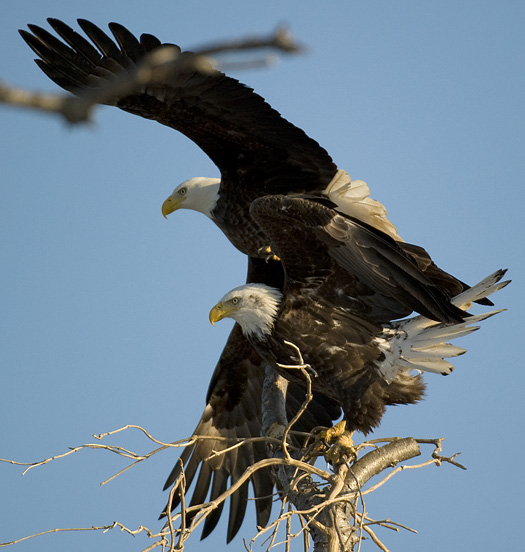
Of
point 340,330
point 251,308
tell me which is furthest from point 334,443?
point 251,308

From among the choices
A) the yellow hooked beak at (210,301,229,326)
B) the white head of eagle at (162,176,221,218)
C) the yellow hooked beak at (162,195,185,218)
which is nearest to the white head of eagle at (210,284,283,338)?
the yellow hooked beak at (210,301,229,326)

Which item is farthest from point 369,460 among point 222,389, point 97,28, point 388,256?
point 97,28

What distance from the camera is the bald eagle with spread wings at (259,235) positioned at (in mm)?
4211

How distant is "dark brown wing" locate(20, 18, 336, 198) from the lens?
5121 mm

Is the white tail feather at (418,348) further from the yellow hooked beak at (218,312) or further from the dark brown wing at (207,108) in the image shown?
the dark brown wing at (207,108)

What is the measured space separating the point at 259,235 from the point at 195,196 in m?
0.98

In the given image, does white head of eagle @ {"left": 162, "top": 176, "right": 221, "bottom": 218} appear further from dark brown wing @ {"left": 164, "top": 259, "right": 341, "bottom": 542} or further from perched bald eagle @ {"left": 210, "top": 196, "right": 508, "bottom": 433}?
perched bald eagle @ {"left": 210, "top": 196, "right": 508, "bottom": 433}

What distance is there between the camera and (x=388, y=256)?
4145 mm

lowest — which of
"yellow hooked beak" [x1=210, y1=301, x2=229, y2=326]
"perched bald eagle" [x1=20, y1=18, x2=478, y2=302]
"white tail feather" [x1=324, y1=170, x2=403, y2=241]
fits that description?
"yellow hooked beak" [x1=210, y1=301, x2=229, y2=326]

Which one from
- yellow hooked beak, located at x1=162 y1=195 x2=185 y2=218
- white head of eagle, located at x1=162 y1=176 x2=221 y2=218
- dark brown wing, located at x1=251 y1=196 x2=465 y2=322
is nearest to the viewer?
dark brown wing, located at x1=251 y1=196 x2=465 y2=322

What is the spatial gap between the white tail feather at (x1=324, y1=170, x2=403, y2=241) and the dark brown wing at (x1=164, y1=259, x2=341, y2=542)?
933mm

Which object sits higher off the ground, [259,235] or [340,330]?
[259,235]

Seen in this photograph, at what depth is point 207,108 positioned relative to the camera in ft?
17.1

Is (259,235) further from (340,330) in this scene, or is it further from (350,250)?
(350,250)
